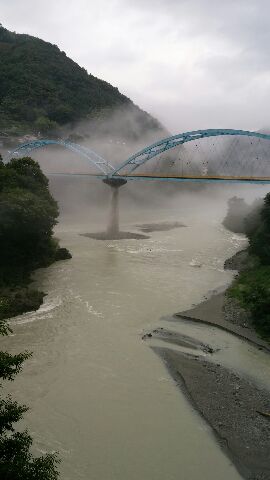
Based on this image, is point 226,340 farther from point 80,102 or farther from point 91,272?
point 80,102

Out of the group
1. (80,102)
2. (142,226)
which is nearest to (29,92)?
(80,102)

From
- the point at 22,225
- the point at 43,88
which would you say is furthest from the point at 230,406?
the point at 43,88

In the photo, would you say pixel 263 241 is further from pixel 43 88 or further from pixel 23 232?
pixel 43 88

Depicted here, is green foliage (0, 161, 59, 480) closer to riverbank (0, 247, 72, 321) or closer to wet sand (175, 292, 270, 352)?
riverbank (0, 247, 72, 321)

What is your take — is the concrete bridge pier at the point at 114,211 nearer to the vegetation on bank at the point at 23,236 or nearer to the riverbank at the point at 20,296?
the vegetation on bank at the point at 23,236

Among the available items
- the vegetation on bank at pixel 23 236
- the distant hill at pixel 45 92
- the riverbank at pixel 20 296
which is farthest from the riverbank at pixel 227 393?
the distant hill at pixel 45 92
